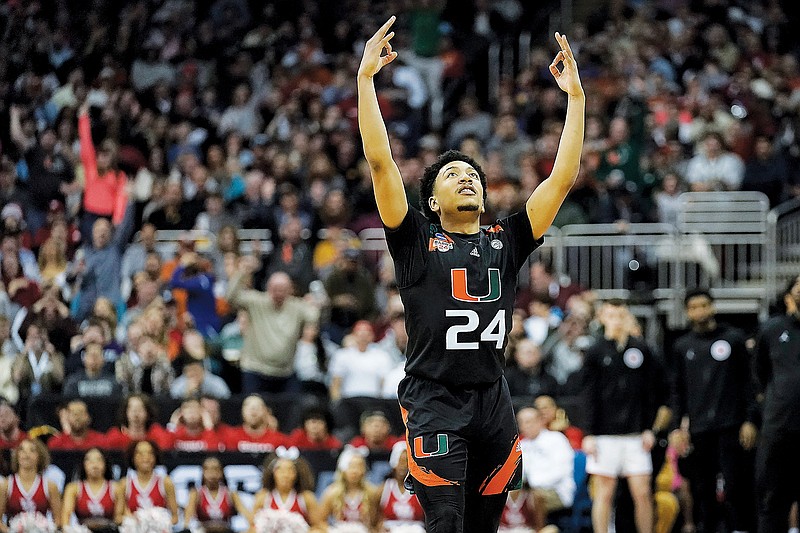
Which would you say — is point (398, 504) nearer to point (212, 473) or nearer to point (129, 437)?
point (212, 473)

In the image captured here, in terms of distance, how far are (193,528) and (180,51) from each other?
32.5 ft

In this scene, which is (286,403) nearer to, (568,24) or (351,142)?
(351,142)

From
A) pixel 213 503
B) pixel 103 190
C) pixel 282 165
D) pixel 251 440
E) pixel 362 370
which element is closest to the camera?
pixel 213 503

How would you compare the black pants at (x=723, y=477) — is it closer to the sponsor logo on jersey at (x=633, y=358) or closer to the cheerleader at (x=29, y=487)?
the sponsor logo on jersey at (x=633, y=358)

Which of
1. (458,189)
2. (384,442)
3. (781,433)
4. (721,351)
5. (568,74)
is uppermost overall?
(568,74)

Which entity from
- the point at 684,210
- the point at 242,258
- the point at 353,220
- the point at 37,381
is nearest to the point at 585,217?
the point at 684,210

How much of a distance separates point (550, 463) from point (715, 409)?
144cm

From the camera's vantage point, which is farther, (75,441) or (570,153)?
(75,441)

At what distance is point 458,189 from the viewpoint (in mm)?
6004

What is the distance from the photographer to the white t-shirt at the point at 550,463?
11.5 meters

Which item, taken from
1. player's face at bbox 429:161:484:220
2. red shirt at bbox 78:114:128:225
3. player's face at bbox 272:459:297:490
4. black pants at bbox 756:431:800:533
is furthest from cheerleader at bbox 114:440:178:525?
player's face at bbox 429:161:484:220

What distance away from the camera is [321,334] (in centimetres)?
1423

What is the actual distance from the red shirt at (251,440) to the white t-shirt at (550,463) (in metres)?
2.16

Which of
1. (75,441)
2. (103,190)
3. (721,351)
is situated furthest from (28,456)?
(721,351)
